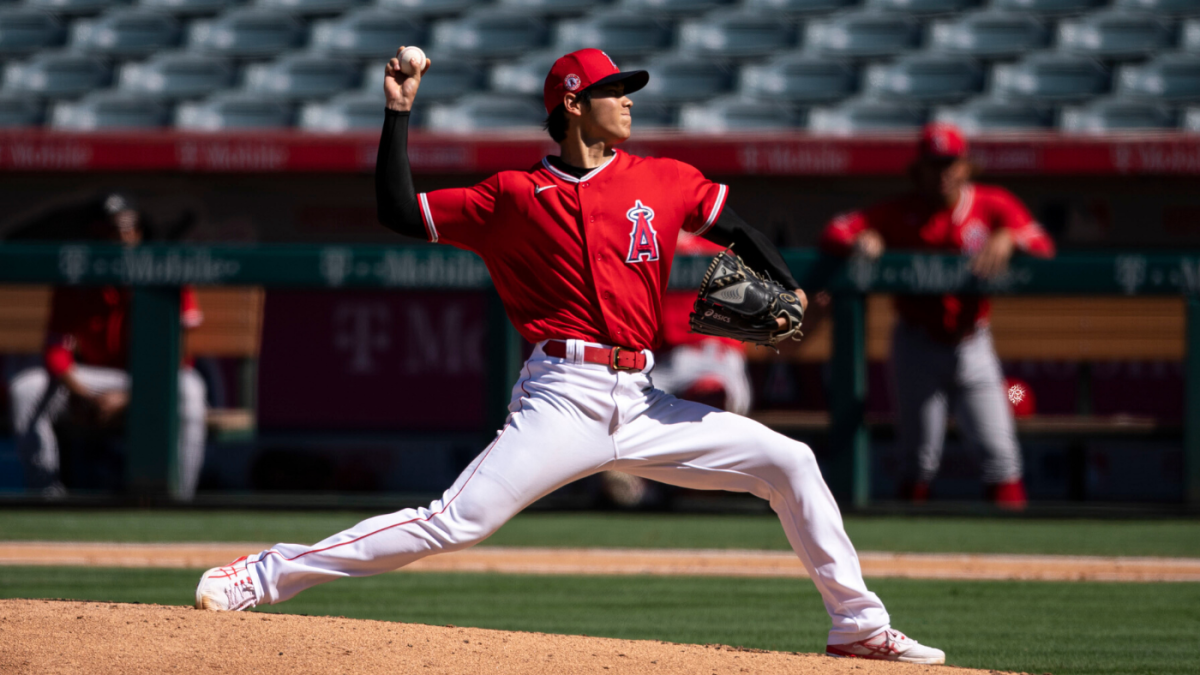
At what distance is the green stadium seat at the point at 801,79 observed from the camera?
8904 millimetres

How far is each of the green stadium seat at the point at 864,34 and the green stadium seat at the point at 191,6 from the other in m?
4.24

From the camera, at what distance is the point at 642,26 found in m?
9.54

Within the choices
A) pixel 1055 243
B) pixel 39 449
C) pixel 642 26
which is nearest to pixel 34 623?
pixel 39 449

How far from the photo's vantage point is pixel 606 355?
2986 millimetres

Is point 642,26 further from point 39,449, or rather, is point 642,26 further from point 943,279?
point 39,449

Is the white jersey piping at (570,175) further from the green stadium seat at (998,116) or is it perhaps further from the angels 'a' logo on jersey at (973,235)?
the green stadium seat at (998,116)

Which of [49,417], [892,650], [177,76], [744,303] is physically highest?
[177,76]

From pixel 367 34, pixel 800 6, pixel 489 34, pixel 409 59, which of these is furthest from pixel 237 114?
pixel 409 59

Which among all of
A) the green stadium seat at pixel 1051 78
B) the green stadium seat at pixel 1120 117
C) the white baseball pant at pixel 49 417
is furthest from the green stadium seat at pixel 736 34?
the white baseball pant at pixel 49 417

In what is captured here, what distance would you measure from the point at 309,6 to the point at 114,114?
5.60ft

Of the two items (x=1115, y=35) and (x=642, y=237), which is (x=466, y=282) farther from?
(x=1115, y=35)

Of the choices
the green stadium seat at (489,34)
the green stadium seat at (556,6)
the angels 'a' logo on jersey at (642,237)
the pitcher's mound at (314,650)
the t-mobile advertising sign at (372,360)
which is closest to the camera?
the pitcher's mound at (314,650)

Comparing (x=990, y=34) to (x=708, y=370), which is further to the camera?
(x=990, y=34)

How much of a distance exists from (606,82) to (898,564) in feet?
8.71
